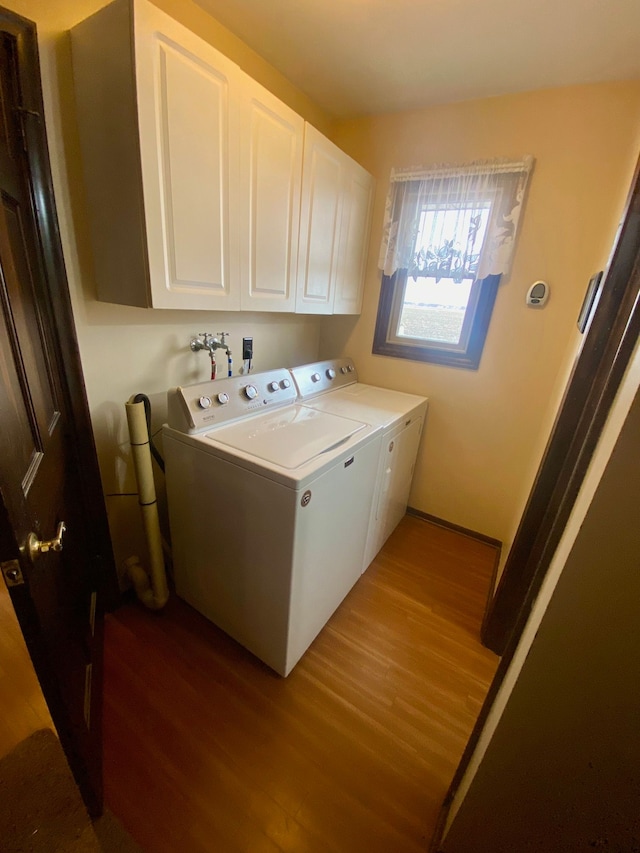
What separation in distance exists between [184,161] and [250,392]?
2.77ft

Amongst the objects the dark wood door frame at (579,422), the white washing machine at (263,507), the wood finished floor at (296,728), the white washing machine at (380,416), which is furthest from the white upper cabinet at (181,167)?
the wood finished floor at (296,728)

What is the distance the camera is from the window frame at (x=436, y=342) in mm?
1940

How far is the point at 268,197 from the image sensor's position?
1.42 m

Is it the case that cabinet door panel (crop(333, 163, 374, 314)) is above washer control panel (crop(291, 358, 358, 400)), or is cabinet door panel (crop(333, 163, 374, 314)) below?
above

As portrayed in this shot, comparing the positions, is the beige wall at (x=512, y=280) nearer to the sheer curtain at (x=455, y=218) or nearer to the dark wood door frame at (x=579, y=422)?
the sheer curtain at (x=455, y=218)

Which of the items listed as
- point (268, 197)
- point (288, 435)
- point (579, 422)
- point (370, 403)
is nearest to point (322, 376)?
point (370, 403)

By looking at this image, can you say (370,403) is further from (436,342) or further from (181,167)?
(181,167)

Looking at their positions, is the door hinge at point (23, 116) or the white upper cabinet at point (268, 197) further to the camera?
the white upper cabinet at point (268, 197)

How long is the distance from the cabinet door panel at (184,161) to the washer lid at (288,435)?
51 centimetres

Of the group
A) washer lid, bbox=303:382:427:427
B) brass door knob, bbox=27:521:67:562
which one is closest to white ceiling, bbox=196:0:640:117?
washer lid, bbox=303:382:427:427

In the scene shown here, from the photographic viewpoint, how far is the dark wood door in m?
0.67

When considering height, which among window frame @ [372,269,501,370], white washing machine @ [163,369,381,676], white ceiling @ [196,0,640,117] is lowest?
white washing machine @ [163,369,381,676]

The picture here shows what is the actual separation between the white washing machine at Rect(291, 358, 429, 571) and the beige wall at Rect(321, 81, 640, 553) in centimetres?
21

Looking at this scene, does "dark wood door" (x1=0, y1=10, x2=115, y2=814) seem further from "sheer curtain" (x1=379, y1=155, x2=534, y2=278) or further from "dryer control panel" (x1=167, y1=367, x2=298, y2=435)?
"sheer curtain" (x1=379, y1=155, x2=534, y2=278)
